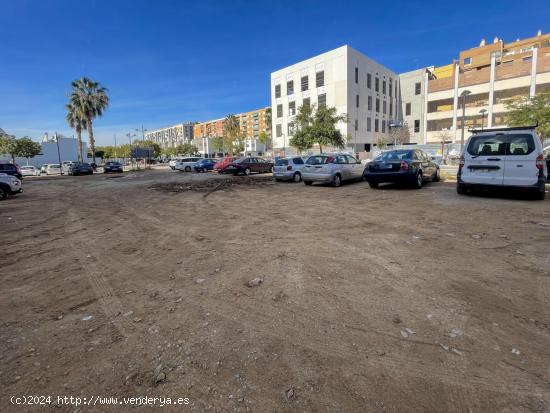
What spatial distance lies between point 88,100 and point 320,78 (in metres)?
36.4

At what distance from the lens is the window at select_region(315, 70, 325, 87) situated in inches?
2010

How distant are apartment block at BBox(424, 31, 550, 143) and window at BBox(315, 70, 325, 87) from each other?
2312 centimetres

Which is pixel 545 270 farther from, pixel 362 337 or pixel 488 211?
pixel 488 211

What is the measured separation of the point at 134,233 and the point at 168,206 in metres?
3.90

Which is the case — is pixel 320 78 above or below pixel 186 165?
above

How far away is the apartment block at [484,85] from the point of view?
160 ft

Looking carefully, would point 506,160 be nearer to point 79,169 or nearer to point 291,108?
point 79,169

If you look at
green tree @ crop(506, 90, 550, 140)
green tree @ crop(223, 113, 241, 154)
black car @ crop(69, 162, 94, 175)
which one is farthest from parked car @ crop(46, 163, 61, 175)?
green tree @ crop(506, 90, 550, 140)

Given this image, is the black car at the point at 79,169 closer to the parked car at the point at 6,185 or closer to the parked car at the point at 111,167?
the parked car at the point at 111,167

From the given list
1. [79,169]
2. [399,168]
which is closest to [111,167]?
[79,169]

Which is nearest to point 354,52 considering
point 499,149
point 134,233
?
point 499,149

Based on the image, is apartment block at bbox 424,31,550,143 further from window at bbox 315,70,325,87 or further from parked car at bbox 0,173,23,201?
parked car at bbox 0,173,23,201

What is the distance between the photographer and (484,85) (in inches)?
2106

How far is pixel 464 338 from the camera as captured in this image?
258cm
